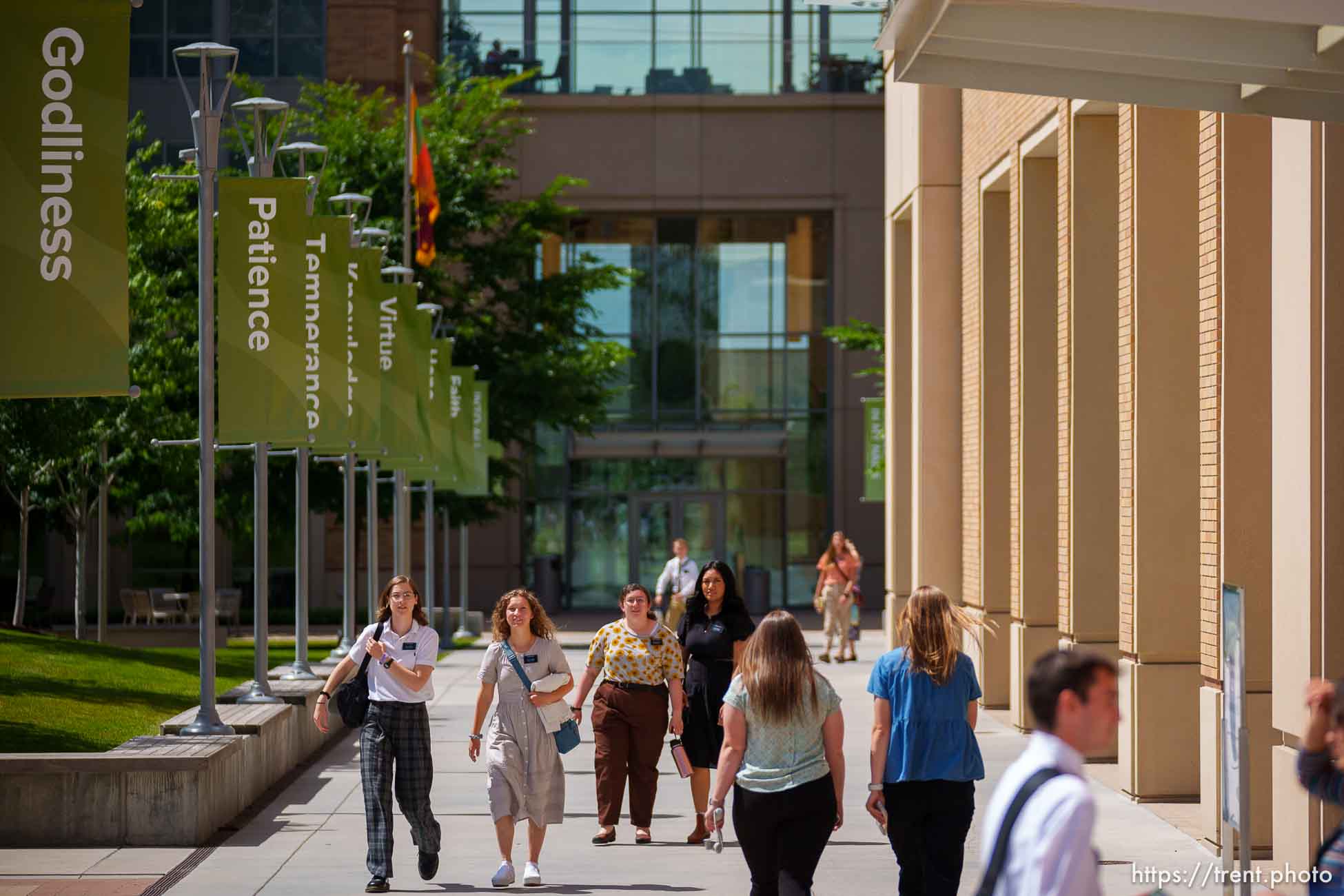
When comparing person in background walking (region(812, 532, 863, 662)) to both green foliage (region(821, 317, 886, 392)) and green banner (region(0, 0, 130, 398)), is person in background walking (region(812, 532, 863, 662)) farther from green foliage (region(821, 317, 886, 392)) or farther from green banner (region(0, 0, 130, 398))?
green banner (region(0, 0, 130, 398))

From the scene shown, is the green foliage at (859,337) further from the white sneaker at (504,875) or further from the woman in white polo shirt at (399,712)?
the white sneaker at (504,875)

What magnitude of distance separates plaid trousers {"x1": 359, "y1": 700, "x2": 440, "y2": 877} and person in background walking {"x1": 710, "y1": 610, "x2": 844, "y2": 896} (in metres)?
3.15

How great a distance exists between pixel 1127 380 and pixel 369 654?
6653 mm

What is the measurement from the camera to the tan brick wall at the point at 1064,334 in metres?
17.0

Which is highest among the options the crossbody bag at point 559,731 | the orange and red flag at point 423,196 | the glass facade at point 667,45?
the glass facade at point 667,45

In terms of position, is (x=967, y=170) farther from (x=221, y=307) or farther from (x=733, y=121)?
(x=733, y=121)

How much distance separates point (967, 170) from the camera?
23.6m

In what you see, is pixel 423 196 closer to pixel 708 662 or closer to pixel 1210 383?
pixel 708 662

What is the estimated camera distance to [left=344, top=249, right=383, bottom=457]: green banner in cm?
1928

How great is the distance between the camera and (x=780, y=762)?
27.1ft

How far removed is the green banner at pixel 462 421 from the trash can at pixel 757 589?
51.3ft

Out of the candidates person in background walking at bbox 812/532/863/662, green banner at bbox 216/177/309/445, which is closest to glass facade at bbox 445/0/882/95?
person in background walking at bbox 812/532/863/662

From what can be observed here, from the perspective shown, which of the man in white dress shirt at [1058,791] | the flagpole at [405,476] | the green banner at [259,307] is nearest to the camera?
the man in white dress shirt at [1058,791]

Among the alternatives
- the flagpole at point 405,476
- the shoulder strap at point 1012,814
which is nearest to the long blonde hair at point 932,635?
the shoulder strap at point 1012,814
